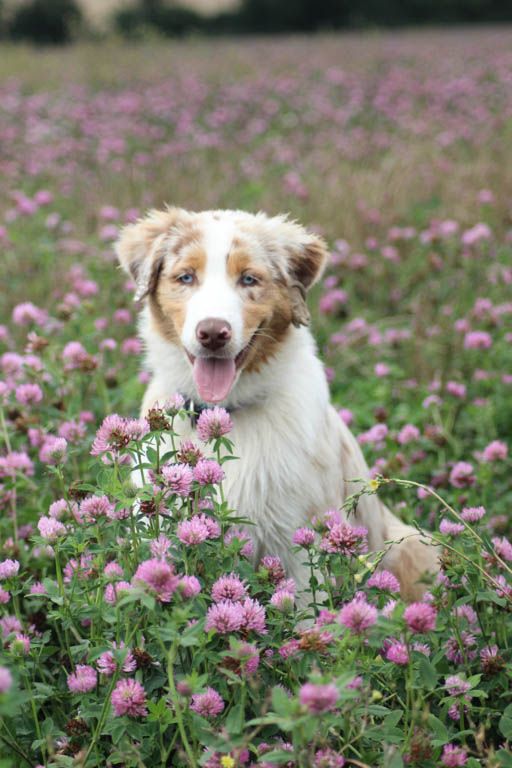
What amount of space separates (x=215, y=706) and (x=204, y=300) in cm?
165

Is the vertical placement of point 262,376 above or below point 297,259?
below

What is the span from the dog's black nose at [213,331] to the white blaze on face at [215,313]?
0.02 metres

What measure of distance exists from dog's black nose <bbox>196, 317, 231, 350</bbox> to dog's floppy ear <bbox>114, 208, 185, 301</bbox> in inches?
25.9

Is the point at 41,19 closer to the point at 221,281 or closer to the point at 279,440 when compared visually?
the point at 221,281

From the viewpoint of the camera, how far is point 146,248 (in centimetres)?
377

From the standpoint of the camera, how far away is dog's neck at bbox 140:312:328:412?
3496mm

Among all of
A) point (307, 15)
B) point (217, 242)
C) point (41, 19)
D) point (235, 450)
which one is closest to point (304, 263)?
point (217, 242)

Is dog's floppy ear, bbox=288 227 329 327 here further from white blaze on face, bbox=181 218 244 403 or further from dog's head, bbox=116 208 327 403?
white blaze on face, bbox=181 218 244 403

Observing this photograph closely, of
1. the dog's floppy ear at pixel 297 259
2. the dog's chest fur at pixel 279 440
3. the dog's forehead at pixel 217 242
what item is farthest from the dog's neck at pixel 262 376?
the dog's forehead at pixel 217 242

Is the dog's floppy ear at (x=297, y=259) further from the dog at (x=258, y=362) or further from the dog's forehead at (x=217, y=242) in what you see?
the dog's forehead at (x=217, y=242)

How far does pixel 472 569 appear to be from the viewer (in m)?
2.48

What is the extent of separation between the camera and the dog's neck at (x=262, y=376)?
11.5ft

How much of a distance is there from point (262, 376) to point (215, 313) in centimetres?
50

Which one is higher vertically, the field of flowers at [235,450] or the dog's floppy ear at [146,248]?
the dog's floppy ear at [146,248]
